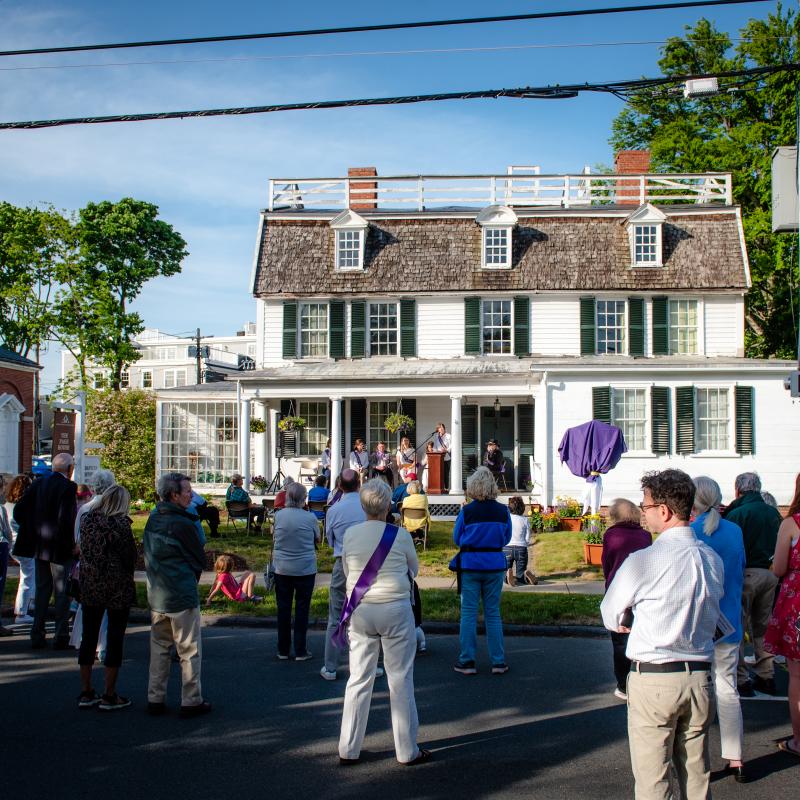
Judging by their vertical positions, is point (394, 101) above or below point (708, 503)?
above

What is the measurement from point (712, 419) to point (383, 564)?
57.3ft

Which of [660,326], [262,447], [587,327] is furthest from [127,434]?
[660,326]

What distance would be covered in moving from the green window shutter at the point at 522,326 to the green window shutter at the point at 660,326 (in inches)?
137

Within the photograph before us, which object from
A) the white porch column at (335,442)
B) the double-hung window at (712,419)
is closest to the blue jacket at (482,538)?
the white porch column at (335,442)

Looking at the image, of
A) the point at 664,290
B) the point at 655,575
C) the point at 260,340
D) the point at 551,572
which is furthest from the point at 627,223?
the point at 655,575

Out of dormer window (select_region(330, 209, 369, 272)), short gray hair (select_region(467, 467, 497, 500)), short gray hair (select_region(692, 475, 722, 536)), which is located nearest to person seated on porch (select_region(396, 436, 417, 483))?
dormer window (select_region(330, 209, 369, 272))

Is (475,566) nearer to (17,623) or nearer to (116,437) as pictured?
(17,623)

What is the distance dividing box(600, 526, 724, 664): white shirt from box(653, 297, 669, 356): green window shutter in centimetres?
2041

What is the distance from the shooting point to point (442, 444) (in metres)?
22.2

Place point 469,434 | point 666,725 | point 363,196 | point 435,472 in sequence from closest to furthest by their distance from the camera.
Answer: point 666,725 → point 435,472 → point 469,434 → point 363,196

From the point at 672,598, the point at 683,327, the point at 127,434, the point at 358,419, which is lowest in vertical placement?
the point at 672,598

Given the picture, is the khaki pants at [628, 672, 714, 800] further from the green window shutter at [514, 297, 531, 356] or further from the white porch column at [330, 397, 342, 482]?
the green window shutter at [514, 297, 531, 356]

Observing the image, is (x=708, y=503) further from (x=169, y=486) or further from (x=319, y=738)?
(x=169, y=486)

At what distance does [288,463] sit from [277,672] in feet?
53.7
